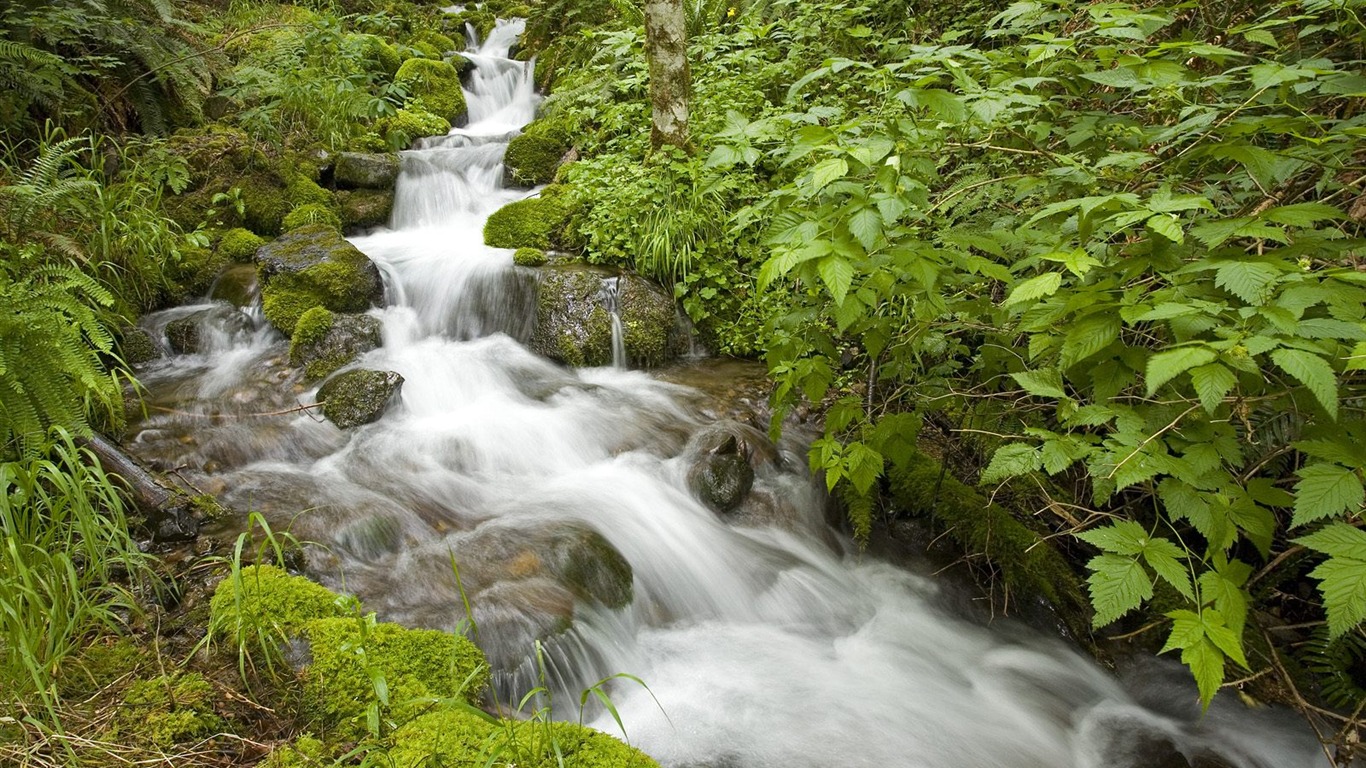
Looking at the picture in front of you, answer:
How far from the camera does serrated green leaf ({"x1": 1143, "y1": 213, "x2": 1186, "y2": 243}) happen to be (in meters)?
1.87

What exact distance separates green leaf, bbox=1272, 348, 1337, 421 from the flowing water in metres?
2.24

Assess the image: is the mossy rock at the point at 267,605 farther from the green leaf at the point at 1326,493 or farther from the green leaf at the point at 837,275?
the green leaf at the point at 1326,493

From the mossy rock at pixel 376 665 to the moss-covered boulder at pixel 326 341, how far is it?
3.25 m

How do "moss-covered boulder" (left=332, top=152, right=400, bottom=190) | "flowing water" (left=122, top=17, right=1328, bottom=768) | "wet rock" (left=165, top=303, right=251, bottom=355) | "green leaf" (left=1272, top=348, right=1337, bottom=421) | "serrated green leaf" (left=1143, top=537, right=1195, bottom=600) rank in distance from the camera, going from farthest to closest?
"moss-covered boulder" (left=332, top=152, right=400, bottom=190)
"wet rock" (left=165, top=303, right=251, bottom=355)
"flowing water" (left=122, top=17, right=1328, bottom=768)
"serrated green leaf" (left=1143, top=537, right=1195, bottom=600)
"green leaf" (left=1272, top=348, right=1337, bottom=421)

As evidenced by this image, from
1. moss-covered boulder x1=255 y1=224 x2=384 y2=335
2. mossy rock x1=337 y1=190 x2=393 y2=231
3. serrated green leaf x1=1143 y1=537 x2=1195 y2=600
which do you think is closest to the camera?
serrated green leaf x1=1143 y1=537 x2=1195 y2=600

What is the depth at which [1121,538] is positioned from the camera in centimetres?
204

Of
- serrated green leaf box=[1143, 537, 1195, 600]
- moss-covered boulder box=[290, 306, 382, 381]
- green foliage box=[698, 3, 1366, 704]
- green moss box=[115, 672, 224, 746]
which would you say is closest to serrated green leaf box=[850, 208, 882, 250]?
green foliage box=[698, 3, 1366, 704]

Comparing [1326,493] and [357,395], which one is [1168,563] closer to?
[1326,493]

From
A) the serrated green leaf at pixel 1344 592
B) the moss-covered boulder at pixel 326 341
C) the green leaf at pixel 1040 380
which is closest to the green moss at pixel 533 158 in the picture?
the moss-covered boulder at pixel 326 341

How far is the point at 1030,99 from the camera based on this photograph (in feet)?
8.05

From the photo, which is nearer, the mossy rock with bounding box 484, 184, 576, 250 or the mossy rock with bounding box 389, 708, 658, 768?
the mossy rock with bounding box 389, 708, 658, 768

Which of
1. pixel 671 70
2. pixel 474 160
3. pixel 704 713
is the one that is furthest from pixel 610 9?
pixel 704 713

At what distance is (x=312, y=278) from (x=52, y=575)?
3.86 metres

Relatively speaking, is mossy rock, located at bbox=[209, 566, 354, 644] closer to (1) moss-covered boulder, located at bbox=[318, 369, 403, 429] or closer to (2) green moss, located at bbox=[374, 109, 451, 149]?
(1) moss-covered boulder, located at bbox=[318, 369, 403, 429]
